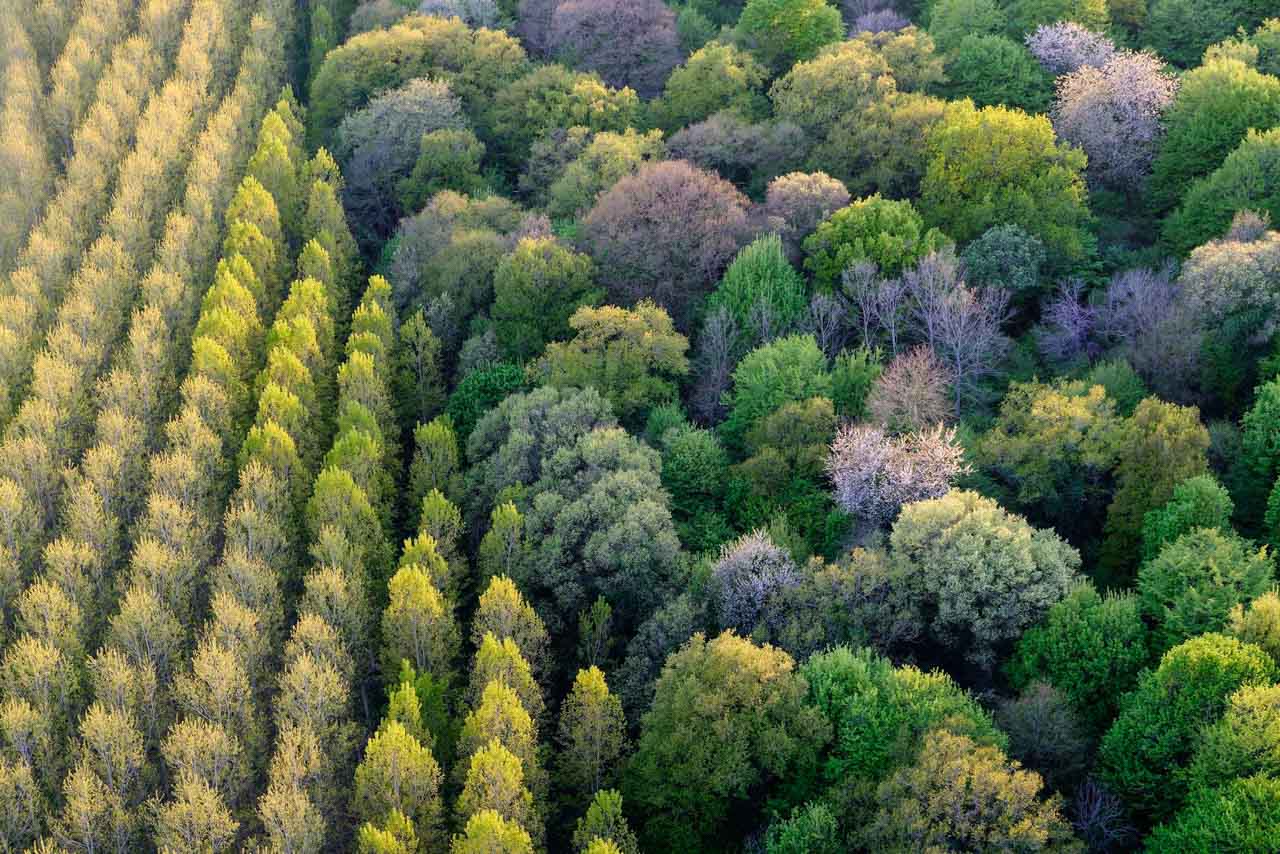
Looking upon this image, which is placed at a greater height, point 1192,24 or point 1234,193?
point 1192,24

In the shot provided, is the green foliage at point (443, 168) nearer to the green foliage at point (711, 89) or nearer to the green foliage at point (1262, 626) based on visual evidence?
the green foliage at point (711, 89)

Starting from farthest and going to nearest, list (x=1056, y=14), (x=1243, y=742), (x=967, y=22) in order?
(x=967, y=22), (x=1056, y=14), (x=1243, y=742)

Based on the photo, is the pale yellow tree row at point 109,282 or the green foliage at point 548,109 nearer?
the pale yellow tree row at point 109,282

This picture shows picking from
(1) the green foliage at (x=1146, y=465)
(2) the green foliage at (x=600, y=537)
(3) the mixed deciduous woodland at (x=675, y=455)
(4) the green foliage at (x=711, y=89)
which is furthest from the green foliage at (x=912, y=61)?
(2) the green foliage at (x=600, y=537)

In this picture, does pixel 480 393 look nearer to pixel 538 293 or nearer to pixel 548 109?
pixel 538 293

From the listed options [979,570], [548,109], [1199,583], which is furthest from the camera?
[548,109]

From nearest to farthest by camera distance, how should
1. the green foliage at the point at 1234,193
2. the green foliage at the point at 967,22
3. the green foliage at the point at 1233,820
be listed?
the green foliage at the point at 1233,820 → the green foliage at the point at 1234,193 → the green foliage at the point at 967,22

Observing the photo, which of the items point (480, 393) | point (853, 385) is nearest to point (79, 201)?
point (480, 393)
